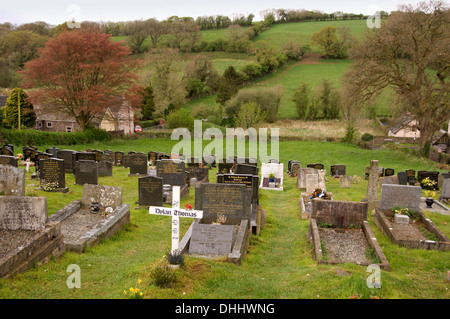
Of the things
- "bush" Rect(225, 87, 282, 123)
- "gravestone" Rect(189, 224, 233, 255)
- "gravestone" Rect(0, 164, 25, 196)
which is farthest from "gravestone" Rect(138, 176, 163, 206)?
"bush" Rect(225, 87, 282, 123)

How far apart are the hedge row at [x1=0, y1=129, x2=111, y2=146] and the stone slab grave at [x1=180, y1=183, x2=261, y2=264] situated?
2293cm

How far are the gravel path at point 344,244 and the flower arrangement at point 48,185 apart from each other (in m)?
10.5

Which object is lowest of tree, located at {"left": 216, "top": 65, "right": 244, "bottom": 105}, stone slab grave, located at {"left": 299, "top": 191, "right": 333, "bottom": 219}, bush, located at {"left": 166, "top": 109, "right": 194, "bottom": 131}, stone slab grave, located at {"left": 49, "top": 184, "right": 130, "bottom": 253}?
stone slab grave, located at {"left": 299, "top": 191, "right": 333, "bottom": 219}

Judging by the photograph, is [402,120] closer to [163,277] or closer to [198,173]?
[198,173]

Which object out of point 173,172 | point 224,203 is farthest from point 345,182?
point 224,203

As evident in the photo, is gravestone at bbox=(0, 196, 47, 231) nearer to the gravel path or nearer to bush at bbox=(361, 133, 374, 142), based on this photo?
the gravel path

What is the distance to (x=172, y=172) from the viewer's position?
17.5 metres

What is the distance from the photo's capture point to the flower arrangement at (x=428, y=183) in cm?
1989

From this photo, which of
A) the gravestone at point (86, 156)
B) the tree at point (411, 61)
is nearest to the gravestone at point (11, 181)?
the gravestone at point (86, 156)

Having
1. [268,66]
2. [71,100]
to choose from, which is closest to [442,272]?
[71,100]

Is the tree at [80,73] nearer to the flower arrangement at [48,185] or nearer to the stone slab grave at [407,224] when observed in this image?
the flower arrangement at [48,185]

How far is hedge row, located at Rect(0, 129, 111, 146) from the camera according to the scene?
2858cm

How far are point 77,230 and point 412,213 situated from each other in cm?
1090
